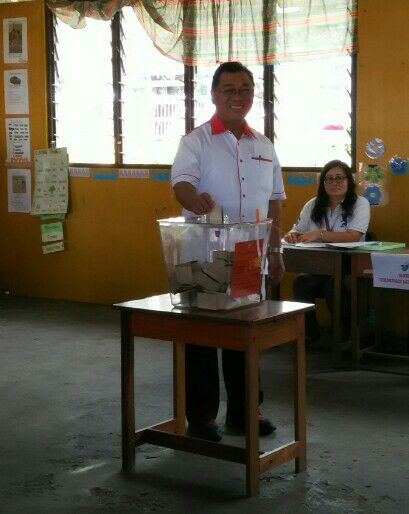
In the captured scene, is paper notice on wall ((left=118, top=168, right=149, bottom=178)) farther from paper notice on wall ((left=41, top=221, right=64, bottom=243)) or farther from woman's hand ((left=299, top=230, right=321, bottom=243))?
woman's hand ((left=299, top=230, right=321, bottom=243))

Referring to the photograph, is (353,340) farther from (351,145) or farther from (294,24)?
(294,24)

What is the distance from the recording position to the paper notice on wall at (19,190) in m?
8.34

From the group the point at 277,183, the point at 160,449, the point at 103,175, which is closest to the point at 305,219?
the point at 277,183

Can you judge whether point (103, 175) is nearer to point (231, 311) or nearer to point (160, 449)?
point (160, 449)

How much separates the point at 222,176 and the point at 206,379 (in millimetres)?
912

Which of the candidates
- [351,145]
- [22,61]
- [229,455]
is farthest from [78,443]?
[22,61]

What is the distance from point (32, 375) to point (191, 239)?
230 cm

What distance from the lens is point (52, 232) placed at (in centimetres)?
817

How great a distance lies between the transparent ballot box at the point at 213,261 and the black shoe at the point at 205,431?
2.19 feet

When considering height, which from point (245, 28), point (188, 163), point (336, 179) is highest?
point (245, 28)

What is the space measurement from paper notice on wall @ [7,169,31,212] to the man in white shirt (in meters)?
4.46

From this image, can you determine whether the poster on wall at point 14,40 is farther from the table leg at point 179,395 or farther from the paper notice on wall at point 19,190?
the table leg at point 179,395

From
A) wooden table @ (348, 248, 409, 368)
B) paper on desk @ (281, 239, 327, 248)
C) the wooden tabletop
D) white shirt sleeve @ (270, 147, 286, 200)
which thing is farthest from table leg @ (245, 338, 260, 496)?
paper on desk @ (281, 239, 327, 248)

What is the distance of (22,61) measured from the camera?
8180 millimetres
